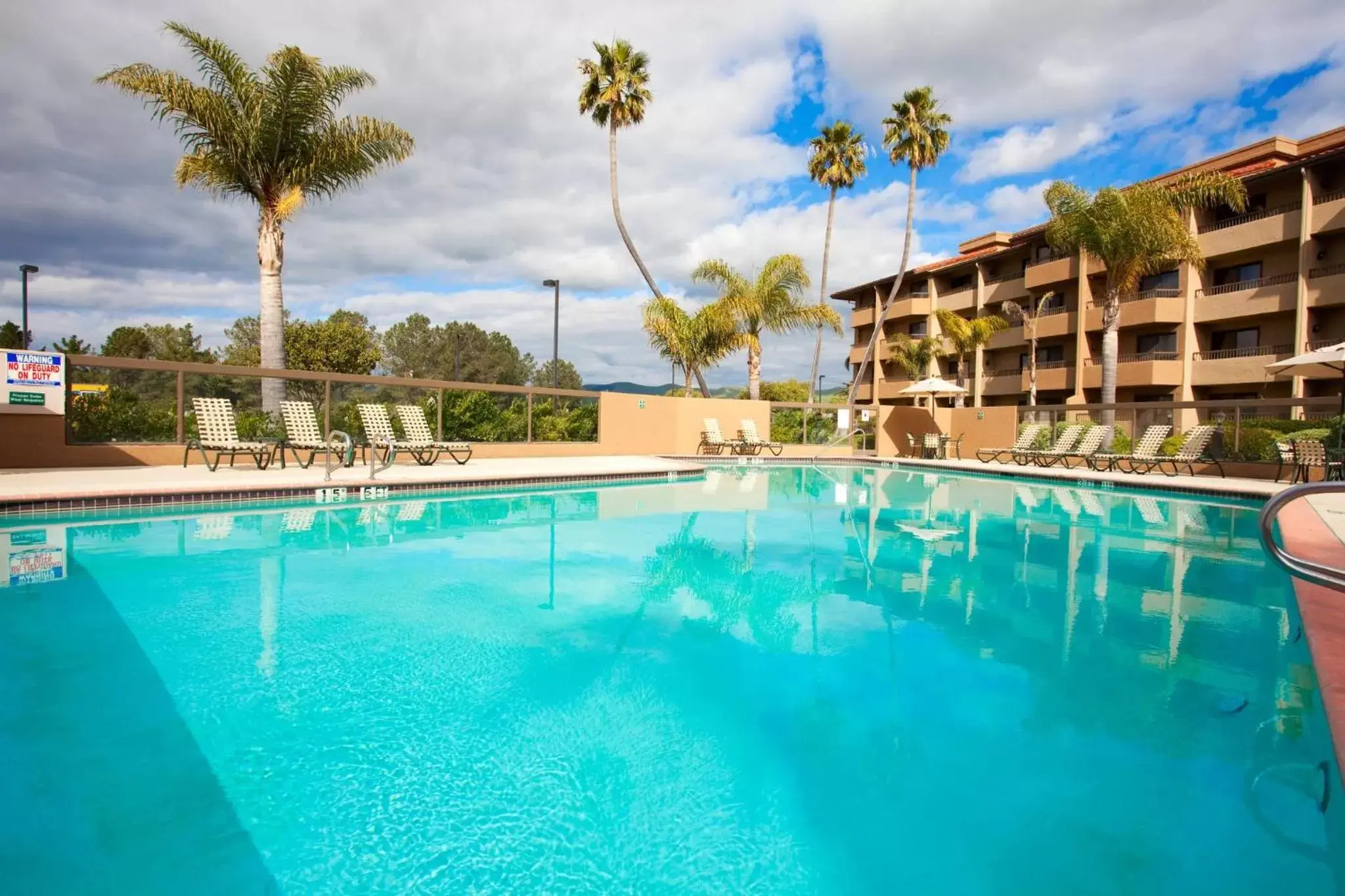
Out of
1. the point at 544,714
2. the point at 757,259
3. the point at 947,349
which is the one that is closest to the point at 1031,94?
the point at 757,259

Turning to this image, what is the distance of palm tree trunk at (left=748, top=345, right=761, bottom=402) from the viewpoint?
24078 mm

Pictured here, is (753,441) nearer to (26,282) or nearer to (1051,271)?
(1051,271)

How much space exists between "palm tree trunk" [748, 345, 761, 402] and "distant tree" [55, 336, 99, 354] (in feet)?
70.7

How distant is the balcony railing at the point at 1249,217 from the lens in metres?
24.1

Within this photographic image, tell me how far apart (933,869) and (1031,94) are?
23770 millimetres

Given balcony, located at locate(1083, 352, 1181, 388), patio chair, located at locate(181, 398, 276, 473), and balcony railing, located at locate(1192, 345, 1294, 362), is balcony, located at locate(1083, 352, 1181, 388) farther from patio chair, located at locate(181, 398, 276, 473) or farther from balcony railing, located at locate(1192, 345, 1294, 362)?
patio chair, located at locate(181, 398, 276, 473)

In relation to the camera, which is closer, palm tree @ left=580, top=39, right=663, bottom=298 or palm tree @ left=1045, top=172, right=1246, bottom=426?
palm tree @ left=1045, top=172, right=1246, bottom=426

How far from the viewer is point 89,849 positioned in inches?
83.4

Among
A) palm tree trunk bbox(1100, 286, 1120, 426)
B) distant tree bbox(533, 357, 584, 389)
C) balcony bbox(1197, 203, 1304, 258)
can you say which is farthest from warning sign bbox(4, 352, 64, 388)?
distant tree bbox(533, 357, 584, 389)

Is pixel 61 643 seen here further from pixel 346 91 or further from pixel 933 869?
pixel 346 91

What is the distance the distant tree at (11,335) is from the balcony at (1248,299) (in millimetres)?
44317

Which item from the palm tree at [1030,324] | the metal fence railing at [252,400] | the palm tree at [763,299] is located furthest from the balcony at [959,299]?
the metal fence railing at [252,400]

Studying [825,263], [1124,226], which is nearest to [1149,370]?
[1124,226]

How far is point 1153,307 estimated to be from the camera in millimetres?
26859
